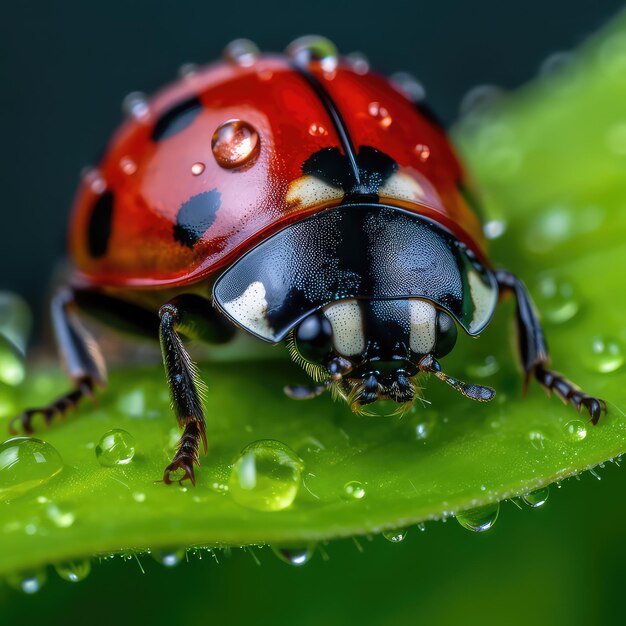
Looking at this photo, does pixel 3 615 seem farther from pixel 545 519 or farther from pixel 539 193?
pixel 539 193

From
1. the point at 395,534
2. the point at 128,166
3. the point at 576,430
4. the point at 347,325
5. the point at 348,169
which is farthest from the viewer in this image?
the point at 128,166

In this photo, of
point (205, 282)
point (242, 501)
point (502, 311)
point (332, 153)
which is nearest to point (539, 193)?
point (502, 311)

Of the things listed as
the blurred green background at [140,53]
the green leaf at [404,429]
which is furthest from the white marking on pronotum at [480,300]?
the blurred green background at [140,53]

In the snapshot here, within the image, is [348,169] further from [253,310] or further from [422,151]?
[253,310]

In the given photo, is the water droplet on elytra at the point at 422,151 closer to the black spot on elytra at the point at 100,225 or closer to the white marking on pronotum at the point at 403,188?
the white marking on pronotum at the point at 403,188

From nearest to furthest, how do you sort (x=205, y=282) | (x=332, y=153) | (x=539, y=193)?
(x=332, y=153) → (x=205, y=282) → (x=539, y=193)

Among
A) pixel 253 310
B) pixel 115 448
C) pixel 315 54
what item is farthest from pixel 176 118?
pixel 115 448
